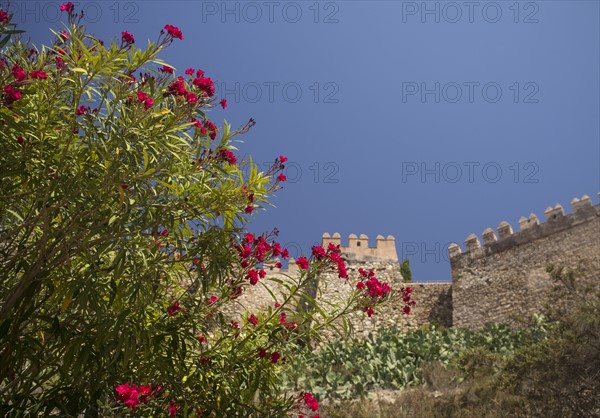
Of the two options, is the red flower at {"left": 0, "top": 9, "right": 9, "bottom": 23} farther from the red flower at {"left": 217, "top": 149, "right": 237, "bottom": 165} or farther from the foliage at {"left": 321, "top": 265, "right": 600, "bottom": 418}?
the foliage at {"left": 321, "top": 265, "right": 600, "bottom": 418}

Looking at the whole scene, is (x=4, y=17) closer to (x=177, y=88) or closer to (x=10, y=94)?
(x=10, y=94)

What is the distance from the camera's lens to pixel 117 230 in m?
4.04

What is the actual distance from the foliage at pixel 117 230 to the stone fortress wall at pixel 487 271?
1321 cm

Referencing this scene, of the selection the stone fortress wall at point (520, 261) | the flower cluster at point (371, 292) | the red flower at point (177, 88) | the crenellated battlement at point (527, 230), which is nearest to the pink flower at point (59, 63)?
the red flower at point (177, 88)

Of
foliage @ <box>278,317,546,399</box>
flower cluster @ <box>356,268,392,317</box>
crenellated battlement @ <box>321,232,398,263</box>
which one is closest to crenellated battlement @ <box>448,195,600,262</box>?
crenellated battlement @ <box>321,232,398,263</box>

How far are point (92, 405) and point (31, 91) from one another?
8.18 feet

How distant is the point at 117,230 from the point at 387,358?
41.8ft

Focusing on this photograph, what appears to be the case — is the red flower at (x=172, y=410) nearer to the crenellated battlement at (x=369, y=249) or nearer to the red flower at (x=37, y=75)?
the red flower at (x=37, y=75)

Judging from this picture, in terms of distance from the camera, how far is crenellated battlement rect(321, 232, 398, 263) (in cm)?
2283

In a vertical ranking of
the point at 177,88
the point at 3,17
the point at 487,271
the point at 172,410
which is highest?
the point at 487,271

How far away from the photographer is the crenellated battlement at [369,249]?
22.8m

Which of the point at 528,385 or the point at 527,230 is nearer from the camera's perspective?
the point at 528,385

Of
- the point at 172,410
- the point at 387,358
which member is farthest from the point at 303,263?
the point at 387,358

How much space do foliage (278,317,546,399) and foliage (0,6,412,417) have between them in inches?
331
